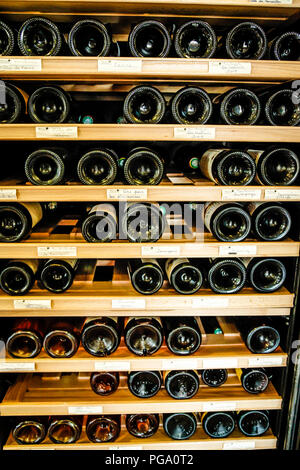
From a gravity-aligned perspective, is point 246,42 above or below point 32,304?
above

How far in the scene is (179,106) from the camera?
143 centimetres

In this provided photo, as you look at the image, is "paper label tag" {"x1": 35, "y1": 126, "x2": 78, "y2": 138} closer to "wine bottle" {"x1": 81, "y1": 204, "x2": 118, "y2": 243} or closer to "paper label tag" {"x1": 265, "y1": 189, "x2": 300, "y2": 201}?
"wine bottle" {"x1": 81, "y1": 204, "x2": 118, "y2": 243}

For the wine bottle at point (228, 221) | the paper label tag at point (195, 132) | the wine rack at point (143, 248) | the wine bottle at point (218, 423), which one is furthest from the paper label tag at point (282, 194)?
the wine bottle at point (218, 423)

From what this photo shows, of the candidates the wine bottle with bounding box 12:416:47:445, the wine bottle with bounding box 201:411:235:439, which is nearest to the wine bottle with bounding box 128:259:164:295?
the wine bottle with bounding box 201:411:235:439

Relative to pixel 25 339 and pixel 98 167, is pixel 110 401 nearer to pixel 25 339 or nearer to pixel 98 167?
pixel 25 339

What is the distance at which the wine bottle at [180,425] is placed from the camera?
1620 mm

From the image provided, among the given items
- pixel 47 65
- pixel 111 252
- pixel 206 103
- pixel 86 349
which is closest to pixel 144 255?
pixel 111 252

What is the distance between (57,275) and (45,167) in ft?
1.57

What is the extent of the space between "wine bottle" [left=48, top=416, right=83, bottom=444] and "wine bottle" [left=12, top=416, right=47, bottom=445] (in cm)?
4

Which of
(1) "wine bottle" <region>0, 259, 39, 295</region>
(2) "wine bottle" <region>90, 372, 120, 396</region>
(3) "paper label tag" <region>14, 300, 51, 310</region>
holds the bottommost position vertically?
(2) "wine bottle" <region>90, 372, 120, 396</region>

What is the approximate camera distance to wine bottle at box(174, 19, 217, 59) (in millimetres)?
1257

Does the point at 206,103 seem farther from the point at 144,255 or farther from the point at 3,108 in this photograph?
the point at 3,108

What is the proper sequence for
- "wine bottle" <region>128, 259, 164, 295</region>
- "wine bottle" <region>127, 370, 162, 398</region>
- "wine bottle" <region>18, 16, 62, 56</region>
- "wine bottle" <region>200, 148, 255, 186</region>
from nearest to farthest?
"wine bottle" <region>18, 16, 62, 56</region>
"wine bottle" <region>200, 148, 255, 186</region>
"wine bottle" <region>128, 259, 164, 295</region>
"wine bottle" <region>127, 370, 162, 398</region>

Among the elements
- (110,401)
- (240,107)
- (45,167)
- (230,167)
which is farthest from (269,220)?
(110,401)
